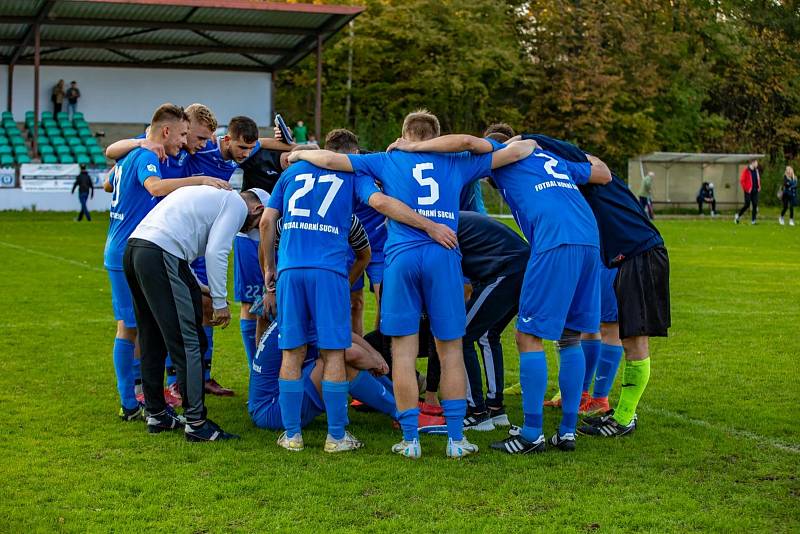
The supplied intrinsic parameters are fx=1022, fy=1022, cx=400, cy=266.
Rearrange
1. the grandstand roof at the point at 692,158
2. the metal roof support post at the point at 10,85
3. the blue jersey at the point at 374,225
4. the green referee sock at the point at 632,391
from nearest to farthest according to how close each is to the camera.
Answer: the green referee sock at the point at 632,391
the blue jersey at the point at 374,225
the metal roof support post at the point at 10,85
the grandstand roof at the point at 692,158

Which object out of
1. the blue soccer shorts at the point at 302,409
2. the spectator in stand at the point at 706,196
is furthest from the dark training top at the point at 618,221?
the spectator in stand at the point at 706,196

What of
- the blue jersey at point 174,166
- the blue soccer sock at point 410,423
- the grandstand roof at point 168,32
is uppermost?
the grandstand roof at point 168,32

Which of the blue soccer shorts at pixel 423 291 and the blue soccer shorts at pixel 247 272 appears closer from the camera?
the blue soccer shorts at pixel 423 291

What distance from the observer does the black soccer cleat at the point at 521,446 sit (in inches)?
245

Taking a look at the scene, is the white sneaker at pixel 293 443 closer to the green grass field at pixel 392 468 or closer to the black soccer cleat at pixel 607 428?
the green grass field at pixel 392 468

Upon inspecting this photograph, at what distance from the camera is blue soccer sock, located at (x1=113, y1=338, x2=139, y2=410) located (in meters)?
7.11

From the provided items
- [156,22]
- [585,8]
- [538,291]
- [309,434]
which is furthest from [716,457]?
[585,8]

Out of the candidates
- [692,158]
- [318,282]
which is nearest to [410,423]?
[318,282]

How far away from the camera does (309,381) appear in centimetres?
672

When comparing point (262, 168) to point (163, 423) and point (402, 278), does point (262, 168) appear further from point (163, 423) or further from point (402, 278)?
point (402, 278)

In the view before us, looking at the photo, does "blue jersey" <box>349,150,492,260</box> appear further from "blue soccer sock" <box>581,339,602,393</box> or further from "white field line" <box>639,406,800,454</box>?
"white field line" <box>639,406,800,454</box>

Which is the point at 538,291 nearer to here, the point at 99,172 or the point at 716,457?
the point at 716,457

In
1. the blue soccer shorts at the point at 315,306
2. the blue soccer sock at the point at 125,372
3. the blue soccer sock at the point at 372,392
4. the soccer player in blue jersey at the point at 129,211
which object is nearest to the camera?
the blue soccer shorts at the point at 315,306

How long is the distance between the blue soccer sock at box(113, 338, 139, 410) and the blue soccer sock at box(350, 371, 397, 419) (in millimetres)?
1551
